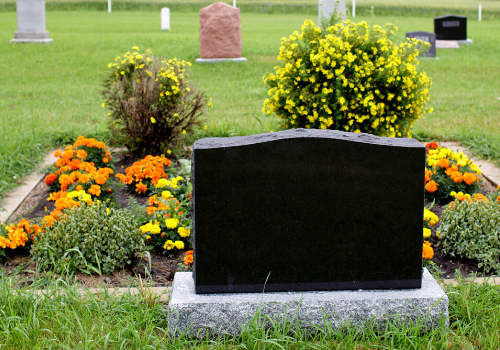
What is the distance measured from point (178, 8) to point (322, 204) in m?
32.2

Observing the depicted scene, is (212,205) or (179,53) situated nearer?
(212,205)

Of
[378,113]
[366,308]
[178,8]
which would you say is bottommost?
[366,308]

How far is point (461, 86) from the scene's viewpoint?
1117cm

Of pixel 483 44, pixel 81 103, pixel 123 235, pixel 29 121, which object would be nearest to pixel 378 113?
pixel 123 235

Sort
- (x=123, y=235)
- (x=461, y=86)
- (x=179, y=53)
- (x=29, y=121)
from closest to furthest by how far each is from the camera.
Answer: (x=123, y=235)
(x=29, y=121)
(x=461, y=86)
(x=179, y=53)

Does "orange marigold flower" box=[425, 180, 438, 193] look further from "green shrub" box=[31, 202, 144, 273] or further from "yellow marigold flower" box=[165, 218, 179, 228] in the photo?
"green shrub" box=[31, 202, 144, 273]

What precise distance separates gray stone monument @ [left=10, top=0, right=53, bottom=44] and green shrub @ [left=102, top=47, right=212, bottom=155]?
10234 mm

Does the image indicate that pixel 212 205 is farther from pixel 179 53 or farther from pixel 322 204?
pixel 179 53

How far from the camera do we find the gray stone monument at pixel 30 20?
1533cm

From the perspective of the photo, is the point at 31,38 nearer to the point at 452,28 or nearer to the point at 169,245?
the point at 452,28

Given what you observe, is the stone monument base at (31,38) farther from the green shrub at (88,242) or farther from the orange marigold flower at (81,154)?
the green shrub at (88,242)

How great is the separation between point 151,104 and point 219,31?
7538 millimetres

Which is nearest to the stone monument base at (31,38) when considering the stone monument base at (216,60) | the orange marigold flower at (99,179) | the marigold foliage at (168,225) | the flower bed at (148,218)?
the stone monument base at (216,60)

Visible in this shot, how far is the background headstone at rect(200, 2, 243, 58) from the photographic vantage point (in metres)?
12.9
